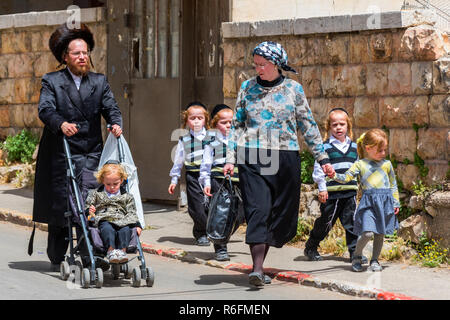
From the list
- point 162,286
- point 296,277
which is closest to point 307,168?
point 296,277

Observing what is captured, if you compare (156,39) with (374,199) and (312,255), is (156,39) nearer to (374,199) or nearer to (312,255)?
(312,255)

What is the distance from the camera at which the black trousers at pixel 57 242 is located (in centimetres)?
837

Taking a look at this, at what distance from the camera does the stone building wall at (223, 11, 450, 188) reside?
31.0 feet

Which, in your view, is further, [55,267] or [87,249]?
[55,267]

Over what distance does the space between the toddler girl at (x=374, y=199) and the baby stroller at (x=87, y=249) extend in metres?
2.03

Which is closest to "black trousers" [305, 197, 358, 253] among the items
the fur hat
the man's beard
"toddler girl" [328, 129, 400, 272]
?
"toddler girl" [328, 129, 400, 272]

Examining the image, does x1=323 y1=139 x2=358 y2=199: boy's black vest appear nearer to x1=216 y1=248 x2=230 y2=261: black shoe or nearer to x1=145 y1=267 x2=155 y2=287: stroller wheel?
x1=216 y1=248 x2=230 y2=261: black shoe

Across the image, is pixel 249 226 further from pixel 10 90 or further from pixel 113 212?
pixel 10 90

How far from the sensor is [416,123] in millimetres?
9617

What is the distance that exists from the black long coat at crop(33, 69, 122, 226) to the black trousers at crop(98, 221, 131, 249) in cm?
61

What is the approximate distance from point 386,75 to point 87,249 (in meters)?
3.98

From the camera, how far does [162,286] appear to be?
7.90 meters

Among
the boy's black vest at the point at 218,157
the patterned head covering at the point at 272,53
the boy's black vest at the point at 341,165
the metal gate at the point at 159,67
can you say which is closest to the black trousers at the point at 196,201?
the boy's black vest at the point at 218,157
